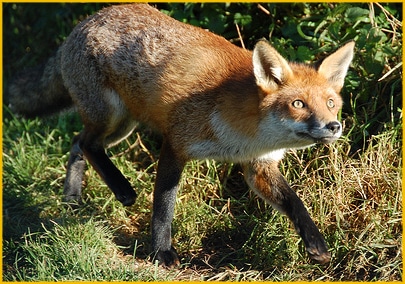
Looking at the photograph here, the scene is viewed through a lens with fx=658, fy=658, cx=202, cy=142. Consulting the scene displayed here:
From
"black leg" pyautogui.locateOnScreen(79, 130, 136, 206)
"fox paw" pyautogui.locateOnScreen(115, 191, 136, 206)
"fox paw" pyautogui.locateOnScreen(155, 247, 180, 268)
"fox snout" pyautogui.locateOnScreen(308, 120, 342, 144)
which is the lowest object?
"fox paw" pyautogui.locateOnScreen(155, 247, 180, 268)

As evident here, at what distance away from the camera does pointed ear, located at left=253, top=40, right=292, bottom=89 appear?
4566 mm

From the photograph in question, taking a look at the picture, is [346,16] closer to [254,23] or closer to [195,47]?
[254,23]

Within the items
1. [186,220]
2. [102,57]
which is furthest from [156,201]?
[102,57]

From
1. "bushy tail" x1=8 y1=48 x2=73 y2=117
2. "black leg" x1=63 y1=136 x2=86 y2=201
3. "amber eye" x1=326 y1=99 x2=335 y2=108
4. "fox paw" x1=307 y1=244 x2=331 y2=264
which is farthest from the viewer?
"bushy tail" x1=8 y1=48 x2=73 y2=117

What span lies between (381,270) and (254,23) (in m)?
2.75

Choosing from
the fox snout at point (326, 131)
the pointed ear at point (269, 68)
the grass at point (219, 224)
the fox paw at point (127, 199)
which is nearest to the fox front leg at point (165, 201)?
the grass at point (219, 224)

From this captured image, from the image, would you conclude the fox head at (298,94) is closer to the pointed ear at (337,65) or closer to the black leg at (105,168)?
the pointed ear at (337,65)

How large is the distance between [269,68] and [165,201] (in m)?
1.30

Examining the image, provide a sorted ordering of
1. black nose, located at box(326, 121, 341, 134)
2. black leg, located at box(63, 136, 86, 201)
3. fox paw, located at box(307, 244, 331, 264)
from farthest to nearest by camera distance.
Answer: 1. black leg, located at box(63, 136, 86, 201)
2. fox paw, located at box(307, 244, 331, 264)
3. black nose, located at box(326, 121, 341, 134)

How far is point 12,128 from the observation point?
7.14m

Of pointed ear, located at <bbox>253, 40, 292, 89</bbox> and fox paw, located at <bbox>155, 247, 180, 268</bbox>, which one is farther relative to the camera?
fox paw, located at <bbox>155, 247, 180, 268</bbox>

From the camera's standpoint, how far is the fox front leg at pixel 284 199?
4742mm

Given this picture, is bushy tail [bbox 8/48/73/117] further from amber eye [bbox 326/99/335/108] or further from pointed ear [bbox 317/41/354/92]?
amber eye [bbox 326/99/335/108]

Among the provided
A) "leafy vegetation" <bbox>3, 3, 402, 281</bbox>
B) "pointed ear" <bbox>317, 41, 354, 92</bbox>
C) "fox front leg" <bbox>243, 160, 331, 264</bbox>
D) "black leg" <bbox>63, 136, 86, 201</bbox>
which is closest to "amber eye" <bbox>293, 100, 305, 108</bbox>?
"pointed ear" <bbox>317, 41, 354, 92</bbox>
